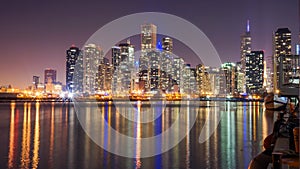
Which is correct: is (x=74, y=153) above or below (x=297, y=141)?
below

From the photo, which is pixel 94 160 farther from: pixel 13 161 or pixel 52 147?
pixel 52 147

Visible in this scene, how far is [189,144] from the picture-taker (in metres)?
13.0

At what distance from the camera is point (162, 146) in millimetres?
12445

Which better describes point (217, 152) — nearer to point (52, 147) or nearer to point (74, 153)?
point (74, 153)

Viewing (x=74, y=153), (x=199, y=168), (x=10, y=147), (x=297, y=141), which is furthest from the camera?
(x=10, y=147)

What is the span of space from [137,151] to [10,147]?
4063 mm

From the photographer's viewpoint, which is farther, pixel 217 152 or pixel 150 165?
pixel 217 152

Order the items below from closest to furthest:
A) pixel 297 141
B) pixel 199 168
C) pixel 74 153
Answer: pixel 297 141, pixel 199 168, pixel 74 153

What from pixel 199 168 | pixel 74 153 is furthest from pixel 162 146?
pixel 199 168

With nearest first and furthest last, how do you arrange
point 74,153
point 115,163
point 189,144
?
point 115,163, point 74,153, point 189,144

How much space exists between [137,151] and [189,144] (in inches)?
95.8

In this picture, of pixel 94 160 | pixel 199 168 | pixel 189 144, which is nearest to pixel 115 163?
pixel 94 160

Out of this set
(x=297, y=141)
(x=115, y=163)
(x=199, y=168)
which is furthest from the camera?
(x=115, y=163)

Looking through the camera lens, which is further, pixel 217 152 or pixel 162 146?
pixel 162 146
